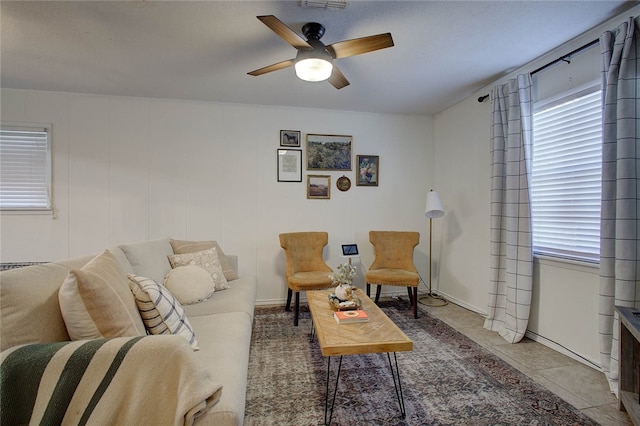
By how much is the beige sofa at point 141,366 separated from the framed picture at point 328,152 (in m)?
2.29

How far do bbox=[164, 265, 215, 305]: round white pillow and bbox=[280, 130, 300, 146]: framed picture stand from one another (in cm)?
200

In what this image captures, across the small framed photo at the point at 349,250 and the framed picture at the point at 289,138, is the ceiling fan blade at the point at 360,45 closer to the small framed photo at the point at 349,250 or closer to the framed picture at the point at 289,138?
the framed picture at the point at 289,138

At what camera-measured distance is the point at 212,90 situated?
3211 mm

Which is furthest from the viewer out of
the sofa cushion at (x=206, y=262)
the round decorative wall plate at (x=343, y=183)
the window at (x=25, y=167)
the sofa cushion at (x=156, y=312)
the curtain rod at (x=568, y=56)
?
the round decorative wall plate at (x=343, y=183)

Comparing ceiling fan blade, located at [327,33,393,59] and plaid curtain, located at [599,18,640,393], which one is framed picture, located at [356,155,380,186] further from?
plaid curtain, located at [599,18,640,393]

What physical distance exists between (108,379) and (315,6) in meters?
2.14

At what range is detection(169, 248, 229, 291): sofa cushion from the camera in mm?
2504

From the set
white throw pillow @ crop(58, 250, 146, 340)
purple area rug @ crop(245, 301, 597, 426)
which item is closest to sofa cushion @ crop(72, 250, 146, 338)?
white throw pillow @ crop(58, 250, 146, 340)

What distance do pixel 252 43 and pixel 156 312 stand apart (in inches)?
79.8

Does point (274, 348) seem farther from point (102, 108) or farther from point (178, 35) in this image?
point (102, 108)

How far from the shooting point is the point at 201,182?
11.7 ft

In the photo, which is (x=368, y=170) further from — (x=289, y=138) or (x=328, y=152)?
(x=289, y=138)

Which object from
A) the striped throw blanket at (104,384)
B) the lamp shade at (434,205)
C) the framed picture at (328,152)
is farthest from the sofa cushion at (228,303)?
the lamp shade at (434,205)

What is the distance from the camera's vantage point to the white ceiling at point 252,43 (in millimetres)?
1900
